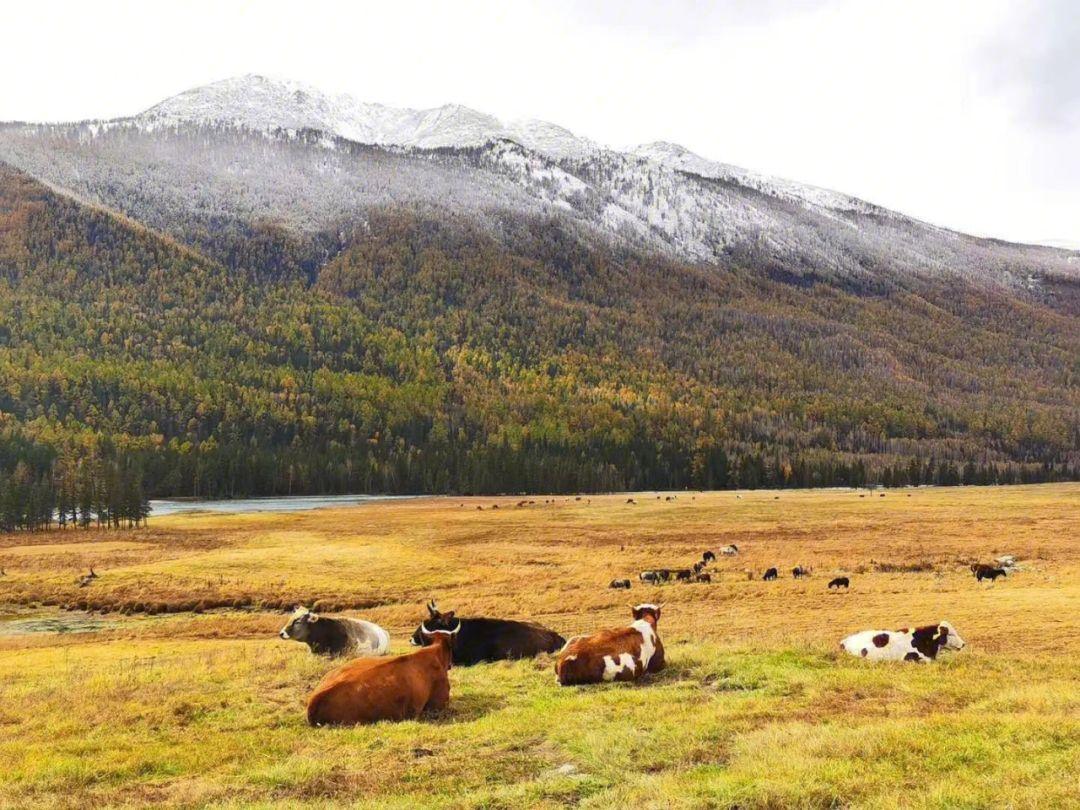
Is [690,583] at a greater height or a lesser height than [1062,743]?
lesser

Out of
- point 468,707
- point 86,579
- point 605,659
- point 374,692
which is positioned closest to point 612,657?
point 605,659

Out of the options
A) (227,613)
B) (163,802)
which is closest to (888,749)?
(163,802)

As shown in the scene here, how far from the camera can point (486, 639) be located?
1936 centimetres

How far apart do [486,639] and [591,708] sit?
644cm

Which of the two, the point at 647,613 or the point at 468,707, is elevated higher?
the point at 647,613

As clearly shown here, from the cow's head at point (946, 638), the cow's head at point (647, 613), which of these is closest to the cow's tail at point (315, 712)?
the cow's head at point (647, 613)

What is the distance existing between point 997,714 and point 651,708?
5.32 metres

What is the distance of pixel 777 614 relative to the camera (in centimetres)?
2831

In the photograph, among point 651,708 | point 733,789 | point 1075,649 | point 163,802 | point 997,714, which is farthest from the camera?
point 1075,649

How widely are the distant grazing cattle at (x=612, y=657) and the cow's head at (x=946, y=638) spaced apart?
279 inches

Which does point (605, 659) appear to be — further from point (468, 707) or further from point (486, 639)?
point (486, 639)

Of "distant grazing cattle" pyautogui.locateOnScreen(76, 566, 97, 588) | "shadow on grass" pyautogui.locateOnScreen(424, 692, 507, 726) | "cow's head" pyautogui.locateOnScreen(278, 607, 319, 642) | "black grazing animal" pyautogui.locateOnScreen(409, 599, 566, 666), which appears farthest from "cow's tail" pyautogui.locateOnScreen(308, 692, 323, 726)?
"distant grazing cattle" pyautogui.locateOnScreen(76, 566, 97, 588)

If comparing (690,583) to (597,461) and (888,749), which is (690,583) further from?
(597,461)

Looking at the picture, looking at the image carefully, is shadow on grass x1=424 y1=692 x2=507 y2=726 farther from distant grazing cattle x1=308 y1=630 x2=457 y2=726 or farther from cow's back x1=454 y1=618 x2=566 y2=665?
cow's back x1=454 y1=618 x2=566 y2=665
